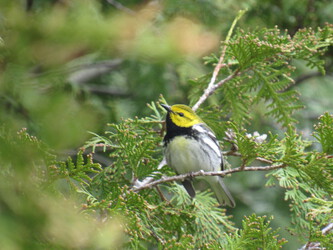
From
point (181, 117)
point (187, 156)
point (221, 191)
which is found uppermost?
point (181, 117)

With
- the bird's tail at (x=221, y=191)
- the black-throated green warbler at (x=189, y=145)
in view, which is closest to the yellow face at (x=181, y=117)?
the black-throated green warbler at (x=189, y=145)

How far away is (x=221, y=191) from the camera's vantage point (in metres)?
3.51

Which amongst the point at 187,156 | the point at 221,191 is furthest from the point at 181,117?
the point at 221,191

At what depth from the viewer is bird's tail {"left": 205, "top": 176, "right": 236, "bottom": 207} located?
3477 mm

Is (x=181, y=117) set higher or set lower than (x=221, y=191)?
higher

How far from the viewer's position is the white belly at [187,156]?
335 centimetres

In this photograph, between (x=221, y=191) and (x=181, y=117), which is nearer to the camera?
(x=181, y=117)

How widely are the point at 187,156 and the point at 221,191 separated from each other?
0.34 meters

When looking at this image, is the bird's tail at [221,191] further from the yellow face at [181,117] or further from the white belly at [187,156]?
the yellow face at [181,117]

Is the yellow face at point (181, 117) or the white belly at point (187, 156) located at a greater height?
the yellow face at point (181, 117)

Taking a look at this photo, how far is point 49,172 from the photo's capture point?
1.84m

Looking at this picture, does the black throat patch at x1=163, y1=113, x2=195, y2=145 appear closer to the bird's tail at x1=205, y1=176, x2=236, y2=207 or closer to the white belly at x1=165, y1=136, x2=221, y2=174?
the white belly at x1=165, y1=136, x2=221, y2=174

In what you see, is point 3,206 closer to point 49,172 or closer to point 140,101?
point 49,172

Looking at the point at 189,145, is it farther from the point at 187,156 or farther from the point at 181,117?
the point at 181,117
